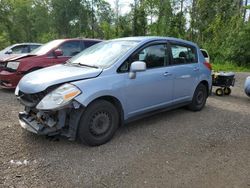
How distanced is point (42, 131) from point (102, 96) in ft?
3.39

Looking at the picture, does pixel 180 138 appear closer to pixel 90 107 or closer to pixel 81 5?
pixel 90 107

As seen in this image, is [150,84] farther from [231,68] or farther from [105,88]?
[231,68]

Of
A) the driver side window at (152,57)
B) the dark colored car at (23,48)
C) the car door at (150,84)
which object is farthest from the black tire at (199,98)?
the dark colored car at (23,48)

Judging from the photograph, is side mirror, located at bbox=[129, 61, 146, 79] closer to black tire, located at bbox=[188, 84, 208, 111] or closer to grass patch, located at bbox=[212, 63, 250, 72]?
black tire, located at bbox=[188, 84, 208, 111]

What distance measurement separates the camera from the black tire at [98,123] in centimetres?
397

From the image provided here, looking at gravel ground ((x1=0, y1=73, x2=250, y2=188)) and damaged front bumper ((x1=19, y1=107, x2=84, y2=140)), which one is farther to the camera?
damaged front bumper ((x1=19, y1=107, x2=84, y2=140))

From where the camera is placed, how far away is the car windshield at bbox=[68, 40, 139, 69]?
15.0ft

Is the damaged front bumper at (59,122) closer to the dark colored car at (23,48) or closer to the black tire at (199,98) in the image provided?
the black tire at (199,98)

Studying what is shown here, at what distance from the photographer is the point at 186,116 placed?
5875 millimetres

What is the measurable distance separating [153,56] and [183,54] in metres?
1.07

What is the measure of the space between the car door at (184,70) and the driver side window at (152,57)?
249 millimetres

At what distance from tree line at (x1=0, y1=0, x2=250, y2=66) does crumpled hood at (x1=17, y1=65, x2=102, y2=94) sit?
51.3ft

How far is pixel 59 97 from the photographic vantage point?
3.76 meters

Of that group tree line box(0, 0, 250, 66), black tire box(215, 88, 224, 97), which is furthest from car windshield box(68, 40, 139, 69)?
tree line box(0, 0, 250, 66)
